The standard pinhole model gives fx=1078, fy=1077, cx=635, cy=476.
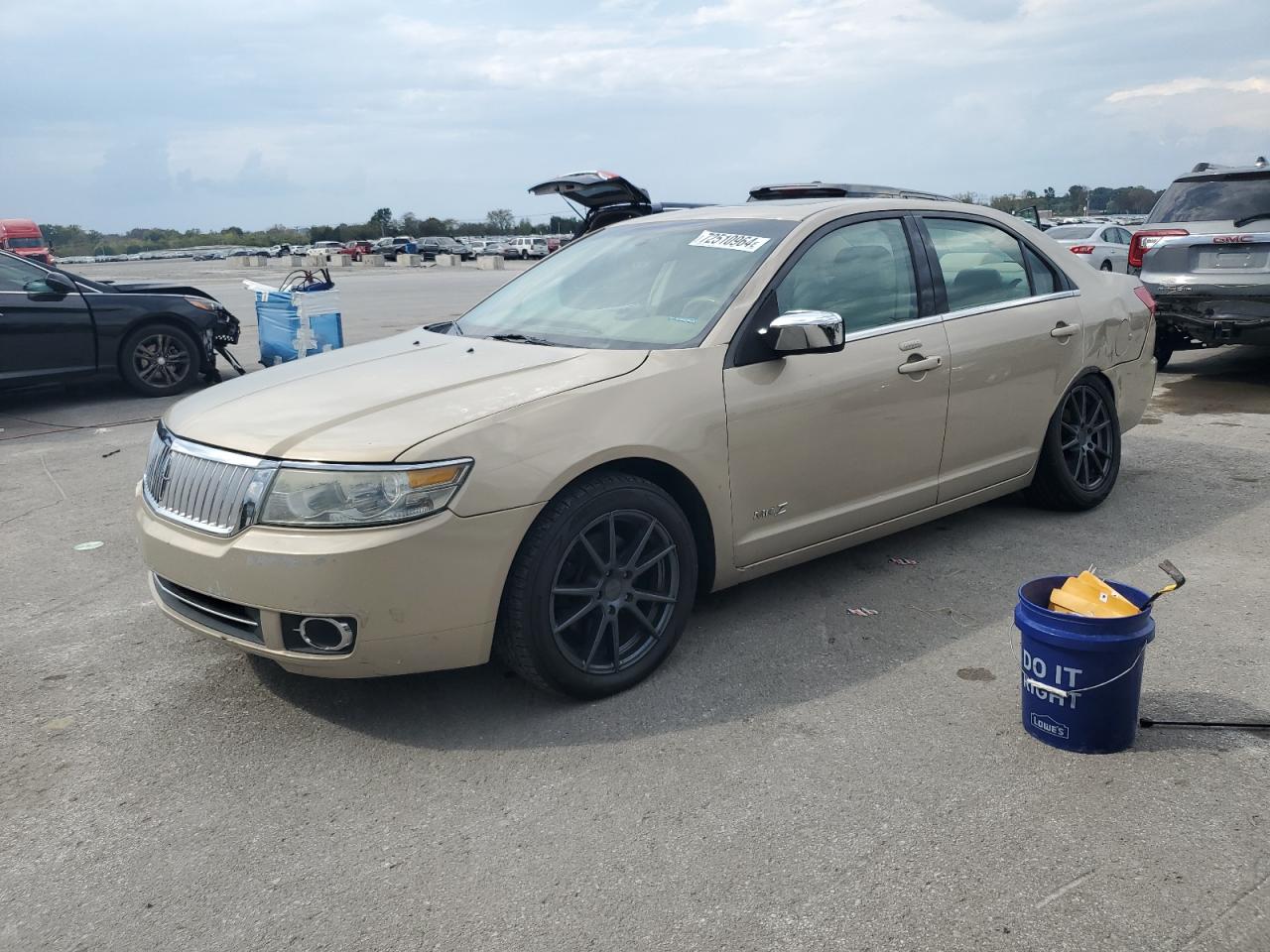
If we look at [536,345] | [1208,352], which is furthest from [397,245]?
[536,345]

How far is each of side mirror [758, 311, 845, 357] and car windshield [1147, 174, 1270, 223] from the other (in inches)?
271

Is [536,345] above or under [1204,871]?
above

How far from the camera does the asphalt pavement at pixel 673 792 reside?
99.2 inches

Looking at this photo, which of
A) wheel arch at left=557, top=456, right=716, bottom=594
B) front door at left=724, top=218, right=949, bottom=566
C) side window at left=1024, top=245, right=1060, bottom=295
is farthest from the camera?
side window at left=1024, top=245, right=1060, bottom=295

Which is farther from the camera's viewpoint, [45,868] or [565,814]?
[565,814]

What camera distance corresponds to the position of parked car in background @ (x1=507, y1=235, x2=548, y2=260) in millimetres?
67938

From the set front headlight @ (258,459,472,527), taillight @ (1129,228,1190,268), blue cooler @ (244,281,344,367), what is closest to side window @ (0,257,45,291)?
blue cooler @ (244,281,344,367)

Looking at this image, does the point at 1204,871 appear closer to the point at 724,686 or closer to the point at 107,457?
the point at 724,686

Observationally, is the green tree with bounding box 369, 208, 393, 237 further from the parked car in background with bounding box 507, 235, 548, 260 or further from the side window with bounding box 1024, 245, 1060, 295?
the side window with bounding box 1024, 245, 1060, 295

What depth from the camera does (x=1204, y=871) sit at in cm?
262

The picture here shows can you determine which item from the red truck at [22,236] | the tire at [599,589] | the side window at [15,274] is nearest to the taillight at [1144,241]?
the tire at [599,589]

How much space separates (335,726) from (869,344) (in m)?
2.50

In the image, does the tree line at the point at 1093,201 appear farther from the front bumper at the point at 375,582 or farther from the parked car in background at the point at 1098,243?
the front bumper at the point at 375,582

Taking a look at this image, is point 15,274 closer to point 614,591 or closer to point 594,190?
point 594,190
